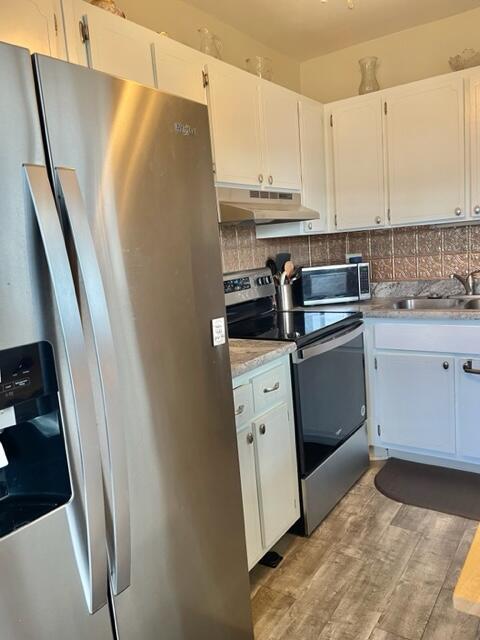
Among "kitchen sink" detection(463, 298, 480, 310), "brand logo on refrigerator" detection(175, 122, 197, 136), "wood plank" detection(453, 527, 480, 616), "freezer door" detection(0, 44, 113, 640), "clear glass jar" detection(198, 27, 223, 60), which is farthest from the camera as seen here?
"kitchen sink" detection(463, 298, 480, 310)

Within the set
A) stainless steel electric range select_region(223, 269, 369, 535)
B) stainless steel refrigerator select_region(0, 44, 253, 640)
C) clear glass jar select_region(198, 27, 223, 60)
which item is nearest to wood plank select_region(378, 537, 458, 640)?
stainless steel electric range select_region(223, 269, 369, 535)

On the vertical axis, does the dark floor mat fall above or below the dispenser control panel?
below

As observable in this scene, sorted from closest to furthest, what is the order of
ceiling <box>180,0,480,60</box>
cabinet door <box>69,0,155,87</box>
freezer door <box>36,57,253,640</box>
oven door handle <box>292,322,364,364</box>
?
freezer door <box>36,57,253,640</box>
cabinet door <box>69,0,155,87</box>
oven door handle <box>292,322,364,364</box>
ceiling <box>180,0,480,60</box>

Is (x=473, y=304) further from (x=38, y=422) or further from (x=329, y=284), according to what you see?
(x=38, y=422)

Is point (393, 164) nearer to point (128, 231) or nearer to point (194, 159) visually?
point (194, 159)

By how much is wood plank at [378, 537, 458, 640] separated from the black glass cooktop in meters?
1.05

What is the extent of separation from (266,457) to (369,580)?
0.65 metres

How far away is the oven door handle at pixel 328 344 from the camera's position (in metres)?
2.17

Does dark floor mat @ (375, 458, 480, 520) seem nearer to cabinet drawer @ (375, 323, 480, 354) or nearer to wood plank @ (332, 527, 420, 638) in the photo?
wood plank @ (332, 527, 420, 638)

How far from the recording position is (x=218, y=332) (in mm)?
1407

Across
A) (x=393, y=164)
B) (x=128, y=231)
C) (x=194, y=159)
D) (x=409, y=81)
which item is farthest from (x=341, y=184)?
(x=128, y=231)

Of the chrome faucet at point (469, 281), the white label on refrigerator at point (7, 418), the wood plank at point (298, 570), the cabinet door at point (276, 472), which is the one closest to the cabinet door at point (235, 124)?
the cabinet door at point (276, 472)

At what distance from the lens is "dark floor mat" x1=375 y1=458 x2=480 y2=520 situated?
2.46m

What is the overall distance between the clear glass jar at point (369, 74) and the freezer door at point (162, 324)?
224 centimetres
